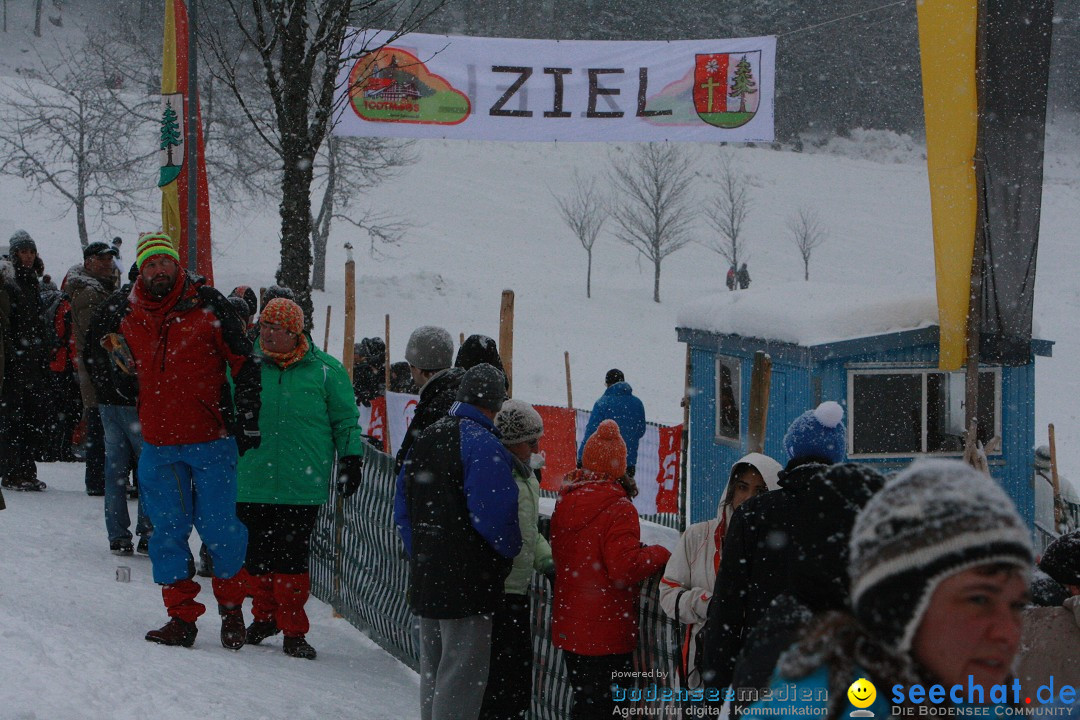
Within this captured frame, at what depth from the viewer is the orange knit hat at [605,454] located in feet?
13.0

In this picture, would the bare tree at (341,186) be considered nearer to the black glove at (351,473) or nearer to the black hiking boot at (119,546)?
the black hiking boot at (119,546)

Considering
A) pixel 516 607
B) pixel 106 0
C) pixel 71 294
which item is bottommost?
pixel 516 607

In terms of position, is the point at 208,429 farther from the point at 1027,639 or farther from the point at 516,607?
the point at 1027,639

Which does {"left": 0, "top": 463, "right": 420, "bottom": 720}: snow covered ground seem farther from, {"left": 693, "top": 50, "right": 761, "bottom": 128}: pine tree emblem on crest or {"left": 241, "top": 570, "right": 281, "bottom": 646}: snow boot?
{"left": 693, "top": 50, "right": 761, "bottom": 128}: pine tree emblem on crest

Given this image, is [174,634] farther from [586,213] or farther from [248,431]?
[586,213]

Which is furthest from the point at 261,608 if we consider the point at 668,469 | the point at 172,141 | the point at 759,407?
the point at 668,469

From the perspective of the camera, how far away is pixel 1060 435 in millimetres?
20109

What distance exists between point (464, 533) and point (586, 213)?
122 feet

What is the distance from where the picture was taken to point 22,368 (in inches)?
315

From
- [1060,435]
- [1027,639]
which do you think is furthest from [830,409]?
[1060,435]

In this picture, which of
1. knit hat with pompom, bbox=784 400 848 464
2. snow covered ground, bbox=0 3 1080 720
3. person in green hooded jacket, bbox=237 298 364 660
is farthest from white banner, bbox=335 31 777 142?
knit hat with pompom, bbox=784 400 848 464

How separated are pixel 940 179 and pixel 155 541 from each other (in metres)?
6.20

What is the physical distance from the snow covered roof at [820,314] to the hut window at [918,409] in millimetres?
508

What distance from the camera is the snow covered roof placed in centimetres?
1060
